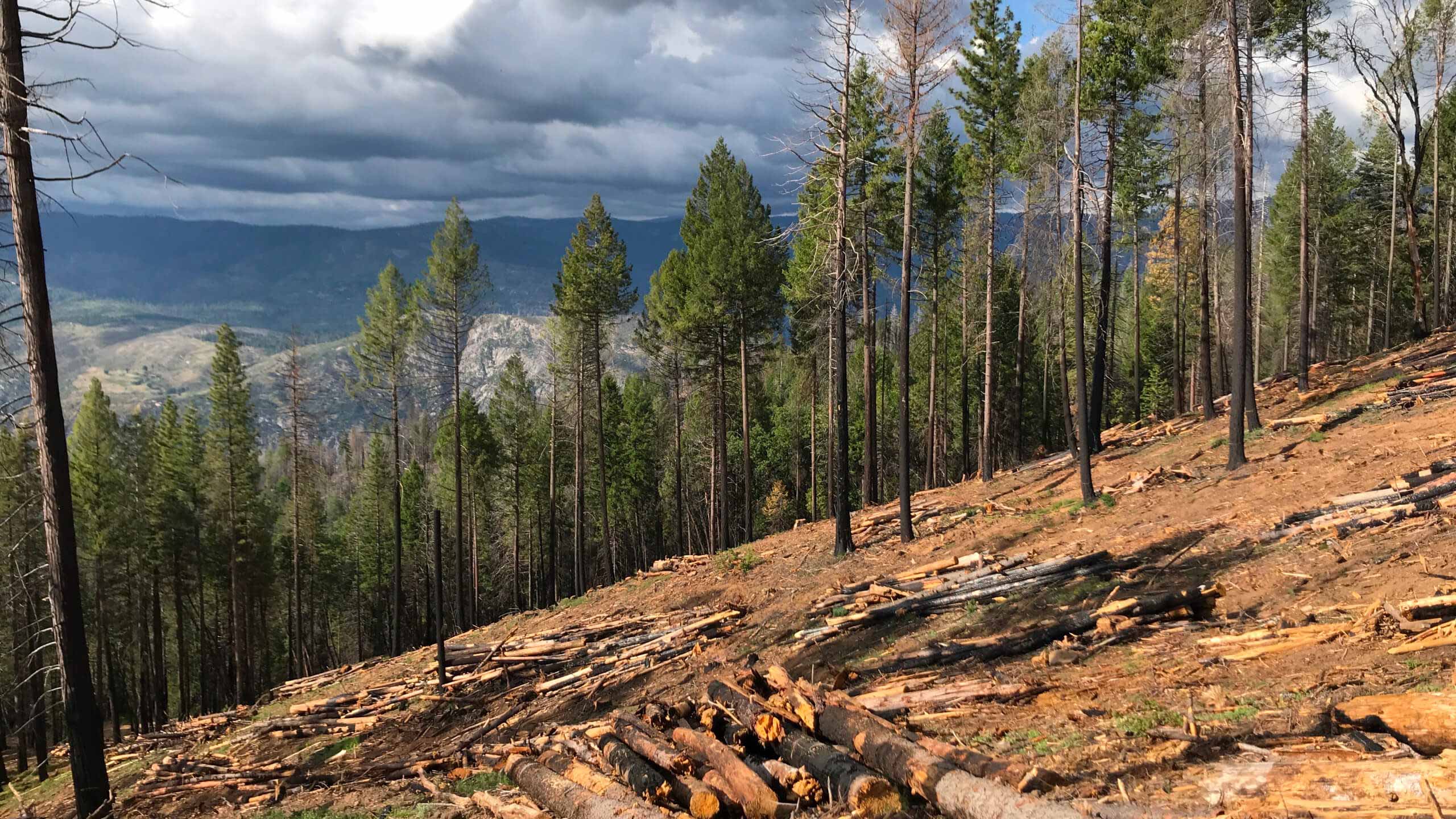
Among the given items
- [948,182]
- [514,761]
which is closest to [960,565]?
[514,761]

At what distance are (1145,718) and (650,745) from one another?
4.76m

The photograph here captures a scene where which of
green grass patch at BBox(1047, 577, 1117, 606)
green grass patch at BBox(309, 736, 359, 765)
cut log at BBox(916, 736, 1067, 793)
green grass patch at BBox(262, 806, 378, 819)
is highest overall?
cut log at BBox(916, 736, 1067, 793)

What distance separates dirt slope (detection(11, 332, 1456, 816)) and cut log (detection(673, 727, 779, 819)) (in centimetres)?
147

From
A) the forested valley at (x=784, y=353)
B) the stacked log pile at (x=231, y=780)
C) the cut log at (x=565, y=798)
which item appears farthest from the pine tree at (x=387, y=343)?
the cut log at (x=565, y=798)

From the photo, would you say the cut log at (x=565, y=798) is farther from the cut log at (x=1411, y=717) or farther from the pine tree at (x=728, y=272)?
the pine tree at (x=728, y=272)

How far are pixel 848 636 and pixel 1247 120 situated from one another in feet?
50.8

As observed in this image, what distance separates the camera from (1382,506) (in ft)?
39.0

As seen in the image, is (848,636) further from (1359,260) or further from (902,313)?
(1359,260)

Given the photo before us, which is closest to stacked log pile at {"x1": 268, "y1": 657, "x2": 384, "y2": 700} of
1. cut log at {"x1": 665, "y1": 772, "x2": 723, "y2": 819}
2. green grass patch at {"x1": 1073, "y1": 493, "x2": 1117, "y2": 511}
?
cut log at {"x1": 665, "y1": 772, "x2": 723, "y2": 819}

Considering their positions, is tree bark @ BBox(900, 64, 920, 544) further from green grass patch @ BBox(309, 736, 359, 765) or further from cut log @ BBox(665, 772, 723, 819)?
green grass patch @ BBox(309, 736, 359, 765)

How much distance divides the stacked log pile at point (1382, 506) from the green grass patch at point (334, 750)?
16197mm

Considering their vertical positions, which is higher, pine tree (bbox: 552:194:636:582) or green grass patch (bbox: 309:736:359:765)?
pine tree (bbox: 552:194:636:582)

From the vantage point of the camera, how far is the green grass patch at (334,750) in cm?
1444

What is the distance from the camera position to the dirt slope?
6590mm
